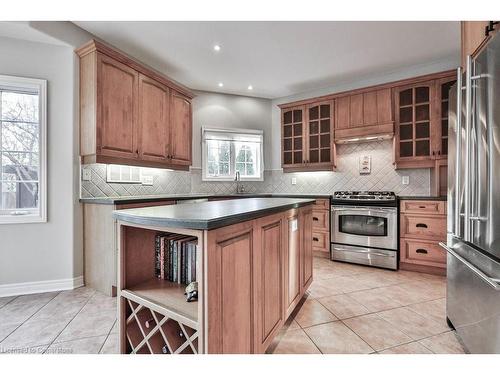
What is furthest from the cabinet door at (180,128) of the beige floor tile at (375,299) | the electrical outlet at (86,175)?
the beige floor tile at (375,299)

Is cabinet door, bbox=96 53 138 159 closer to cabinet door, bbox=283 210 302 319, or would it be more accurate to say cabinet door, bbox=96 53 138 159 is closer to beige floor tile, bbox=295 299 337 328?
cabinet door, bbox=283 210 302 319

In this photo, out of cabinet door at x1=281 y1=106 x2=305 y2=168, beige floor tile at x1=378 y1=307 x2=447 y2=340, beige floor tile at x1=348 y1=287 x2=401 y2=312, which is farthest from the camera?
cabinet door at x1=281 y1=106 x2=305 y2=168

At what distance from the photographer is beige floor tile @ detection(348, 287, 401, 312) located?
2278 millimetres

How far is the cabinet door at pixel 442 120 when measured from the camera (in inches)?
129

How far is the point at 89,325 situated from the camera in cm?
195

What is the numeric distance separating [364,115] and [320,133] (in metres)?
0.71

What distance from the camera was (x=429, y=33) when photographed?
2.87 metres

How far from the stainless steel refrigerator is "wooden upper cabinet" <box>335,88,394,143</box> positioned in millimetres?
1991

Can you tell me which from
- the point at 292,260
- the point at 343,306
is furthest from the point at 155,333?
the point at 343,306

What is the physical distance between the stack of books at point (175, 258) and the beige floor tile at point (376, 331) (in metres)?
1.35

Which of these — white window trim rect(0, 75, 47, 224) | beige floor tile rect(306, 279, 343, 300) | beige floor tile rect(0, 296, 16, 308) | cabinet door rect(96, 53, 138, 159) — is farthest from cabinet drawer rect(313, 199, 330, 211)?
beige floor tile rect(0, 296, 16, 308)

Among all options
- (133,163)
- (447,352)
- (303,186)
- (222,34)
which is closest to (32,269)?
(133,163)

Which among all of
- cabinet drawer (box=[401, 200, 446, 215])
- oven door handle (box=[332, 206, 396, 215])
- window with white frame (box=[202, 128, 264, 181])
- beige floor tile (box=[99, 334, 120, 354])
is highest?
window with white frame (box=[202, 128, 264, 181])

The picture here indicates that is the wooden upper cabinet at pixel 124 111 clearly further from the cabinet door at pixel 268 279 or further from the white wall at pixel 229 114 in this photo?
the cabinet door at pixel 268 279
